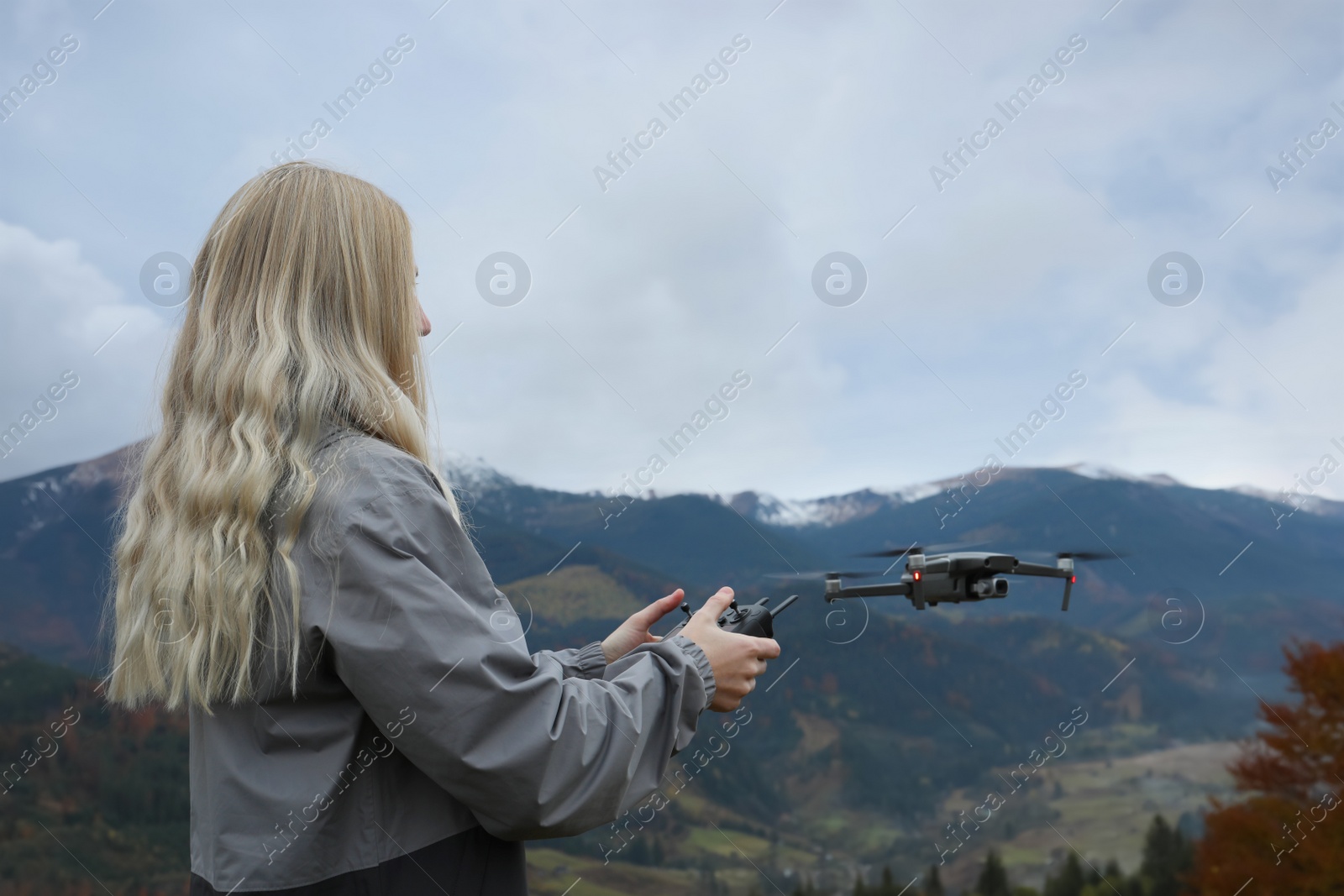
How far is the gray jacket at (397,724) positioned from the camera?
4.55 feet

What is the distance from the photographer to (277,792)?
147 cm

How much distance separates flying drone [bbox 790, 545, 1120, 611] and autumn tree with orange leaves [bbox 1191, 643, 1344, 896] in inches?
457

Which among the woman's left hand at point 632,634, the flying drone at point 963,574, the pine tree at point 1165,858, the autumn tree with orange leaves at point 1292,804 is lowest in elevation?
the pine tree at point 1165,858

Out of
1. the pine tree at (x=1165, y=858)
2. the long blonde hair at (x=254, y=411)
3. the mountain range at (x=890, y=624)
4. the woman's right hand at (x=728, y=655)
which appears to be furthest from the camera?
→ the pine tree at (x=1165, y=858)

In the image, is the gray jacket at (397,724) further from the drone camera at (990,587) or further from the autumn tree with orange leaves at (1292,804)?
the autumn tree with orange leaves at (1292,804)

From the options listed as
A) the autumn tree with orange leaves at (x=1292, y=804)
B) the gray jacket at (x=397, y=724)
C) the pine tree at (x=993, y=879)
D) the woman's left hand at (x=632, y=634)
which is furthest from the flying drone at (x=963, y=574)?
the pine tree at (x=993, y=879)

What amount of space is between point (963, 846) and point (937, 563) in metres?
13.9

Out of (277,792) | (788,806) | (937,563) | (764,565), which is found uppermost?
(937,563)

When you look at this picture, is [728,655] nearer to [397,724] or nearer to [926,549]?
[397,724]

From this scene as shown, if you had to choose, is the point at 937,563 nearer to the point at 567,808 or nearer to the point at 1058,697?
the point at 567,808

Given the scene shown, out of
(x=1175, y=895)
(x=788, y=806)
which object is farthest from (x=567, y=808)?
(x=1175, y=895)

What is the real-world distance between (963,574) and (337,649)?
181 centimetres

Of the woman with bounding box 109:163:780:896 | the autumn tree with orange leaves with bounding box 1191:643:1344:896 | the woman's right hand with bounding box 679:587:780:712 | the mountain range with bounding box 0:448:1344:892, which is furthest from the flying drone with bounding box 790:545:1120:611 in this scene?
the autumn tree with orange leaves with bounding box 1191:643:1344:896

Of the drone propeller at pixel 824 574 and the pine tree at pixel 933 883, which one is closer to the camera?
the drone propeller at pixel 824 574
